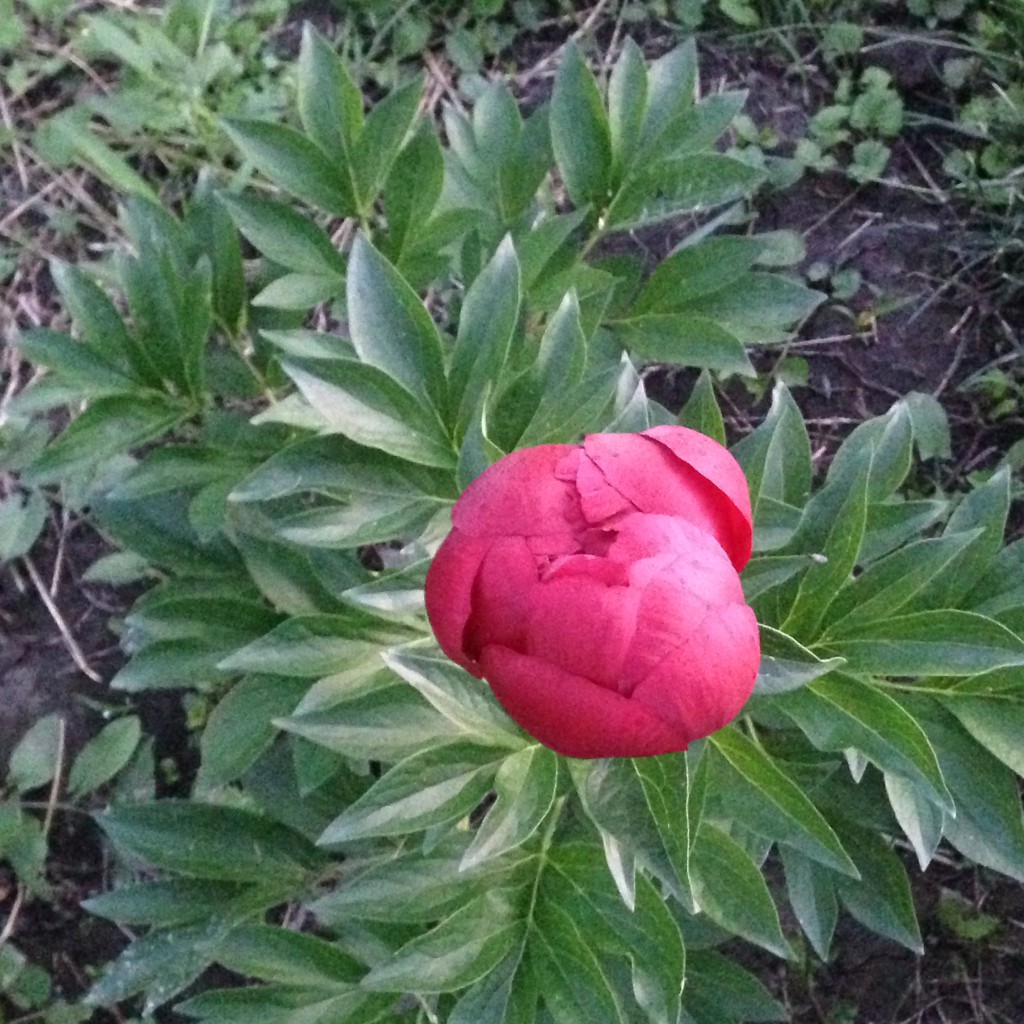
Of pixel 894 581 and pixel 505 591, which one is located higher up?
pixel 505 591

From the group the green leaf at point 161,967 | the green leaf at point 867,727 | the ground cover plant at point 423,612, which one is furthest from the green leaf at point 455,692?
the green leaf at point 161,967

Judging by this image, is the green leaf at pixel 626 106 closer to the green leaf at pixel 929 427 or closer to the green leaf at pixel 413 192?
the green leaf at pixel 413 192

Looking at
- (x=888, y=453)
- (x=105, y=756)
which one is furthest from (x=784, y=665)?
(x=105, y=756)

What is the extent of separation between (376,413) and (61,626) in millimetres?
987

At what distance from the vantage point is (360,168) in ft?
3.70

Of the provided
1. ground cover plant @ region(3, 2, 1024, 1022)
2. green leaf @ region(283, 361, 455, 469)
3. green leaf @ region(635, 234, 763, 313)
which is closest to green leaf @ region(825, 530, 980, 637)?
ground cover plant @ region(3, 2, 1024, 1022)

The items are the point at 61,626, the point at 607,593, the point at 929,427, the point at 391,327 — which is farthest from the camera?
the point at 61,626

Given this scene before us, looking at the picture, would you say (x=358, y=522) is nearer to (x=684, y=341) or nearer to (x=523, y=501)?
(x=523, y=501)

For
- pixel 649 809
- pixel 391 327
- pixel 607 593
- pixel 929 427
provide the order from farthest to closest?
pixel 929 427 < pixel 391 327 < pixel 649 809 < pixel 607 593

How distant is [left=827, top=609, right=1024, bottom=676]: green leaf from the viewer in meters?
0.78

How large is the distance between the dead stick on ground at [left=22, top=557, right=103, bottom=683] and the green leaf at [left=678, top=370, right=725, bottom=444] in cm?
110

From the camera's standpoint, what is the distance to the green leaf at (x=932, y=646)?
2.57ft

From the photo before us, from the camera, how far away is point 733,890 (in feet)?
2.74

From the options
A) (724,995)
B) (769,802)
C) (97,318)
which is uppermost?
(97,318)
